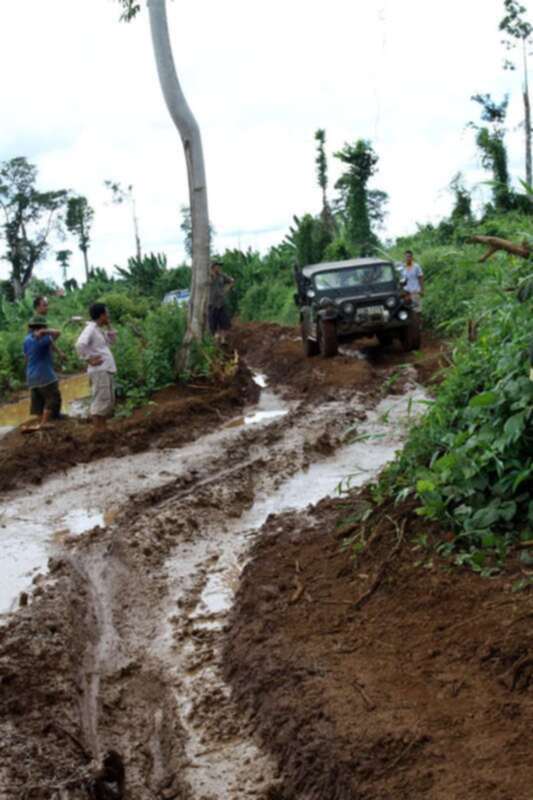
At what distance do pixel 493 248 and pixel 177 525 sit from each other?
3481 millimetres

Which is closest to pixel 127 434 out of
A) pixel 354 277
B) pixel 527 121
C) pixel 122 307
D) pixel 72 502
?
pixel 72 502

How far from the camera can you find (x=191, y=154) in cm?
1619

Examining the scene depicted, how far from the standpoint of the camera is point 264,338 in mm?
24375

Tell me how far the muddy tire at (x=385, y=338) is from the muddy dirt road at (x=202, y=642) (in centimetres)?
738

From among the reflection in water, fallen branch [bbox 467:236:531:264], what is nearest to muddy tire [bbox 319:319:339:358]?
the reflection in water

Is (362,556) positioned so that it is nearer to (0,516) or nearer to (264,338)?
(0,516)

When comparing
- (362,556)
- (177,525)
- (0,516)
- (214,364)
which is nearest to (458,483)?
(362,556)

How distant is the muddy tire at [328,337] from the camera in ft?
53.5

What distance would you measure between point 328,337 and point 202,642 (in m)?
11.3

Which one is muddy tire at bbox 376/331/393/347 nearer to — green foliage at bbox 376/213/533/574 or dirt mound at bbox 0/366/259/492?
dirt mound at bbox 0/366/259/492

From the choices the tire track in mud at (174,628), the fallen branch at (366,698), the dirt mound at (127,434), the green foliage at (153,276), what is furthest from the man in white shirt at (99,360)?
the green foliage at (153,276)

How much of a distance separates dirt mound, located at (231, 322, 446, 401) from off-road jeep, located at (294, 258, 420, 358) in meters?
0.36

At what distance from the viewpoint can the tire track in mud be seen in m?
4.19

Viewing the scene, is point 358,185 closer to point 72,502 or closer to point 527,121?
point 527,121
